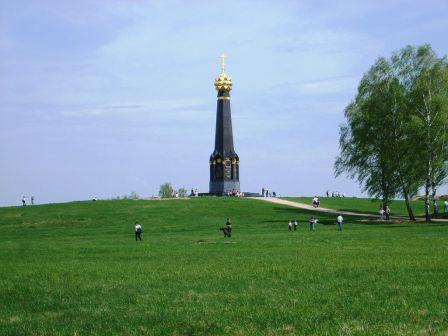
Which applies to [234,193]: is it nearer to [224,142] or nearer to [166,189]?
[224,142]

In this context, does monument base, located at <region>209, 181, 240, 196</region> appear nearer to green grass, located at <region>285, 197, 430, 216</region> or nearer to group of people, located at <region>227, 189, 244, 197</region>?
group of people, located at <region>227, 189, 244, 197</region>

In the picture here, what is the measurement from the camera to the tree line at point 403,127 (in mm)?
57281

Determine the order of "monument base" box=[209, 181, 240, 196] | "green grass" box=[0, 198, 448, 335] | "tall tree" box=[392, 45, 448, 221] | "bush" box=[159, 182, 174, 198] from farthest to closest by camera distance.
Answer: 1. "bush" box=[159, 182, 174, 198]
2. "monument base" box=[209, 181, 240, 196]
3. "tall tree" box=[392, 45, 448, 221]
4. "green grass" box=[0, 198, 448, 335]

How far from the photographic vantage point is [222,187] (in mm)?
90438

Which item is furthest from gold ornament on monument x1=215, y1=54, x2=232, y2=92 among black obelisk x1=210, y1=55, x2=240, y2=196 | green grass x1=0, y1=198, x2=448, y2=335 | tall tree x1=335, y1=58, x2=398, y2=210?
green grass x1=0, y1=198, x2=448, y2=335

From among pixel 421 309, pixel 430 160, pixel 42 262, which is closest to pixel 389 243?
pixel 42 262

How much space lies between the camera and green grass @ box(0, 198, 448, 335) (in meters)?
12.5

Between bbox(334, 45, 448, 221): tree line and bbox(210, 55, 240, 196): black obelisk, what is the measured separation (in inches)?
1037

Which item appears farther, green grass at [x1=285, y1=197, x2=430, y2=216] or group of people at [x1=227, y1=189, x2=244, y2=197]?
group of people at [x1=227, y1=189, x2=244, y2=197]

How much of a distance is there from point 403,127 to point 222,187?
3584 cm

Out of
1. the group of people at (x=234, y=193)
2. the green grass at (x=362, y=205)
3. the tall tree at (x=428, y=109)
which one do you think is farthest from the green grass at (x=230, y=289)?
the group of people at (x=234, y=193)

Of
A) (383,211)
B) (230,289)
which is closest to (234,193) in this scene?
(383,211)

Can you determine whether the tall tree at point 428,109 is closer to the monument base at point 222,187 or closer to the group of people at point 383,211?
the group of people at point 383,211

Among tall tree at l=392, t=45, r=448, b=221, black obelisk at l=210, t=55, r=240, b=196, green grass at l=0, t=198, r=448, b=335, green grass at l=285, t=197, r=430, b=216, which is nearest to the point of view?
green grass at l=0, t=198, r=448, b=335
